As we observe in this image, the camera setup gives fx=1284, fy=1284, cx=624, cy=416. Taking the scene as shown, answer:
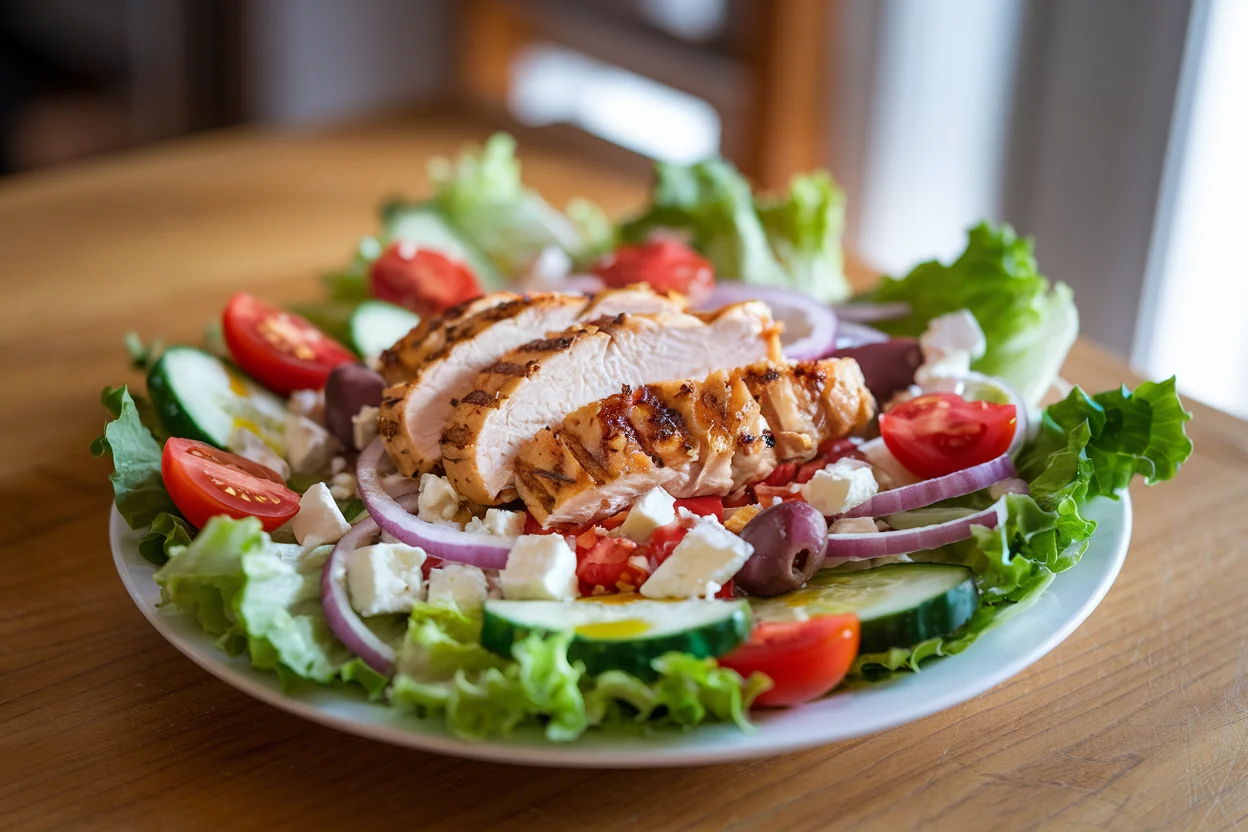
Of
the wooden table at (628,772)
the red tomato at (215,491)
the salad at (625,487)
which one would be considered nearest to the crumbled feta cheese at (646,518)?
the salad at (625,487)

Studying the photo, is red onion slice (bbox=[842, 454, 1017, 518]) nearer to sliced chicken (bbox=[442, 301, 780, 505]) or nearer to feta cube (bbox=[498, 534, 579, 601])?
sliced chicken (bbox=[442, 301, 780, 505])

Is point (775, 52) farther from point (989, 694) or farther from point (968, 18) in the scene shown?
point (989, 694)

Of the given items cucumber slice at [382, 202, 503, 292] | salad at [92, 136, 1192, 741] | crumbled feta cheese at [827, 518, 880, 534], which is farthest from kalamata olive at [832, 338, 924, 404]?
cucumber slice at [382, 202, 503, 292]

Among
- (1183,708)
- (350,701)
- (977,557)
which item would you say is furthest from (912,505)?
(350,701)

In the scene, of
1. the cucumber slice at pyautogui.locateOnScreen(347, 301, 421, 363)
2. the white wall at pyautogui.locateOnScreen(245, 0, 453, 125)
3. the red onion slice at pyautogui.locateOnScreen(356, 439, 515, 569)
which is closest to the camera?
the red onion slice at pyautogui.locateOnScreen(356, 439, 515, 569)

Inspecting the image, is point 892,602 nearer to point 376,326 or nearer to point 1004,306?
point 1004,306

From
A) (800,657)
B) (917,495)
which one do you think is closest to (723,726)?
(800,657)
